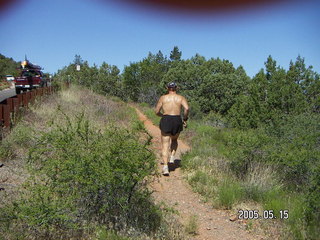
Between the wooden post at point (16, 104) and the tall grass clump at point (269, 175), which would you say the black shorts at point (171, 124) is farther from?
the wooden post at point (16, 104)

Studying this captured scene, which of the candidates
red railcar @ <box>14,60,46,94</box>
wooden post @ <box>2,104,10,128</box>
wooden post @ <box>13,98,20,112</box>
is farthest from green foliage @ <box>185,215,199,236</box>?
red railcar @ <box>14,60,46,94</box>

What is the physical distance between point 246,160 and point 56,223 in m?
4.06

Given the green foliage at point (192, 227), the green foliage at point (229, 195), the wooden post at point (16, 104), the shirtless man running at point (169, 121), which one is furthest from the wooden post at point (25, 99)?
the green foliage at point (192, 227)

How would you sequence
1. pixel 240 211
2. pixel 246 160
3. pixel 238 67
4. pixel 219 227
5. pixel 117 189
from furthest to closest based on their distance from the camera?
1. pixel 238 67
2. pixel 246 160
3. pixel 240 211
4. pixel 219 227
5. pixel 117 189

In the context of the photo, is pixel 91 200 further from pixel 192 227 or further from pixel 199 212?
pixel 199 212

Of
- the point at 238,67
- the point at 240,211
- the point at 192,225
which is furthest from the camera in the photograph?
the point at 238,67

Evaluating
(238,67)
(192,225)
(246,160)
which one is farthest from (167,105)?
(238,67)

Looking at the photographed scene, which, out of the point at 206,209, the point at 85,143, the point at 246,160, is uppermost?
the point at 85,143

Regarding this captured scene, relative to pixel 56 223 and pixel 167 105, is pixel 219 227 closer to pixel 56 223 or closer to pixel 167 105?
pixel 56 223

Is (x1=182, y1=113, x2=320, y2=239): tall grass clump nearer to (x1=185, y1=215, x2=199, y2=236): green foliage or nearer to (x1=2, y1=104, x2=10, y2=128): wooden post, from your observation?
(x1=185, y1=215, x2=199, y2=236): green foliage

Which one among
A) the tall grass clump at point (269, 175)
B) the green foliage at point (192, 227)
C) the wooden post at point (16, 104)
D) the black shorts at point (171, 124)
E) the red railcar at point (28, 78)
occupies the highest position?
the red railcar at point (28, 78)

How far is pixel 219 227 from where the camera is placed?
165 inches

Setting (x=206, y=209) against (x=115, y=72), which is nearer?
(x=206, y=209)

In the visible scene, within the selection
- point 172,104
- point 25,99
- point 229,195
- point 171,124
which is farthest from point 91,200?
point 25,99
